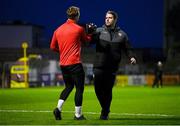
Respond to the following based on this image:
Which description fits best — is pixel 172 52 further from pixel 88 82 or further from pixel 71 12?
pixel 71 12

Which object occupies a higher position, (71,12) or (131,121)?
(71,12)

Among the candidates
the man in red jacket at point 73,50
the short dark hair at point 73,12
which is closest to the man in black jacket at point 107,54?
the man in red jacket at point 73,50

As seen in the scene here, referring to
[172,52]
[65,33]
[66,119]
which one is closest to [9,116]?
[66,119]

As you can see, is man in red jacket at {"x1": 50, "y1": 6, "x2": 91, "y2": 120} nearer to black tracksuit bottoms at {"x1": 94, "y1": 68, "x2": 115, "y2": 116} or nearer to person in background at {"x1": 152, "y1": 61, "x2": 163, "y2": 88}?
black tracksuit bottoms at {"x1": 94, "y1": 68, "x2": 115, "y2": 116}

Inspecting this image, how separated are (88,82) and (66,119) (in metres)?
40.6

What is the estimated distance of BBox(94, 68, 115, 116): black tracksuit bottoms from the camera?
14.4m

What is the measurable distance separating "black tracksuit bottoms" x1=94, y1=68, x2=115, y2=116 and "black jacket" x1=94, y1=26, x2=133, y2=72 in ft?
0.39

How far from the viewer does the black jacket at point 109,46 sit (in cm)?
1430

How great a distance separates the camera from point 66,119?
559 inches

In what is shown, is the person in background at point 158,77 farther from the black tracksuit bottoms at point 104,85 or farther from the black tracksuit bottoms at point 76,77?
the black tracksuit bottoms at point 76,77

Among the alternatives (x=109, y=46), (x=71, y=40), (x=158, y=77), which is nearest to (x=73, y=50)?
(x=71, y=40)

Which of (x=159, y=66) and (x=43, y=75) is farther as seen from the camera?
(x=43, y=75)

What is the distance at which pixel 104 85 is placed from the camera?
14484 millimetres

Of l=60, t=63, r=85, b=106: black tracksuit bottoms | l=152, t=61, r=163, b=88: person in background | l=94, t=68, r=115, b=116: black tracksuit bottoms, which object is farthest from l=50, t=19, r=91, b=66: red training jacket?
l=152, t=61, r=163, b=88: person in background
